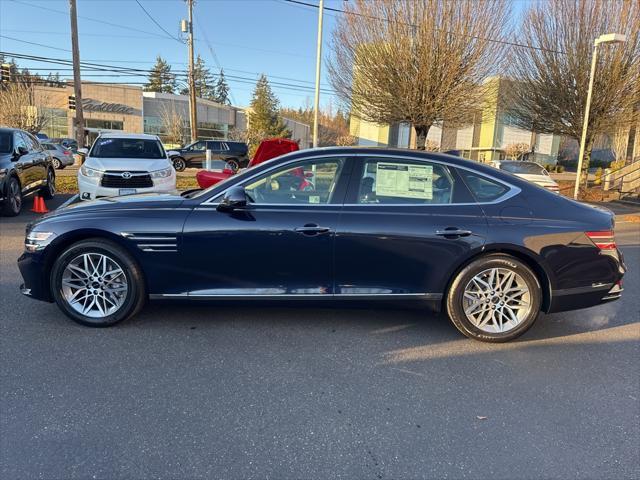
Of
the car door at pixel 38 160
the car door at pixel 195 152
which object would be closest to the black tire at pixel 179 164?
the car door at pixel 195 152

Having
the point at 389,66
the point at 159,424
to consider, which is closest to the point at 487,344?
the point at 159,424

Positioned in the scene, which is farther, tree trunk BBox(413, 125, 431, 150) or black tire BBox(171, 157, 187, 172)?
black tire BBox(171, 157, 187, 172)

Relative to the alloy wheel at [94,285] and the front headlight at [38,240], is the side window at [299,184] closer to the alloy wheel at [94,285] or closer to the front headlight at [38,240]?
the alloy wheel at [94,285]

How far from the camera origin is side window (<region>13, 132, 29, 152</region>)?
31.0ft

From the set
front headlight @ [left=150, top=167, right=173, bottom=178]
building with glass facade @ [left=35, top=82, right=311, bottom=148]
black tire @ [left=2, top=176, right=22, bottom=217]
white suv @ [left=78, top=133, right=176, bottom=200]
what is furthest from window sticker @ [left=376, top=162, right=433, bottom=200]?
building with glass facade @ [left=35, top=82, right=311, bottom=148]

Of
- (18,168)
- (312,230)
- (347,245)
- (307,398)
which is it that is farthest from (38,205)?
(307,398)

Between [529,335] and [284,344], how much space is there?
2215mm

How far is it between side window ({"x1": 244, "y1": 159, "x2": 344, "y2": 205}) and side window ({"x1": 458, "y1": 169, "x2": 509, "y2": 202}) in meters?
1.09

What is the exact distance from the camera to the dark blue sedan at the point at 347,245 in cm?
389

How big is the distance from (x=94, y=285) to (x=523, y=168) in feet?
50.5

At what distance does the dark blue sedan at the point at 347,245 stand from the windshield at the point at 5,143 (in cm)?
653

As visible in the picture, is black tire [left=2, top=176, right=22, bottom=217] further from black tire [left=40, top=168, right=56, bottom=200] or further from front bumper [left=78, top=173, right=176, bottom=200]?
black tire [left=40, top=168, right=56, bottom=200]

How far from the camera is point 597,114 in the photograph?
18.0 m

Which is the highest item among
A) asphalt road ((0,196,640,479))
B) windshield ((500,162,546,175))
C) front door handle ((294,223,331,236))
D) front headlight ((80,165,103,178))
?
windshield ((500,162,546,175))
